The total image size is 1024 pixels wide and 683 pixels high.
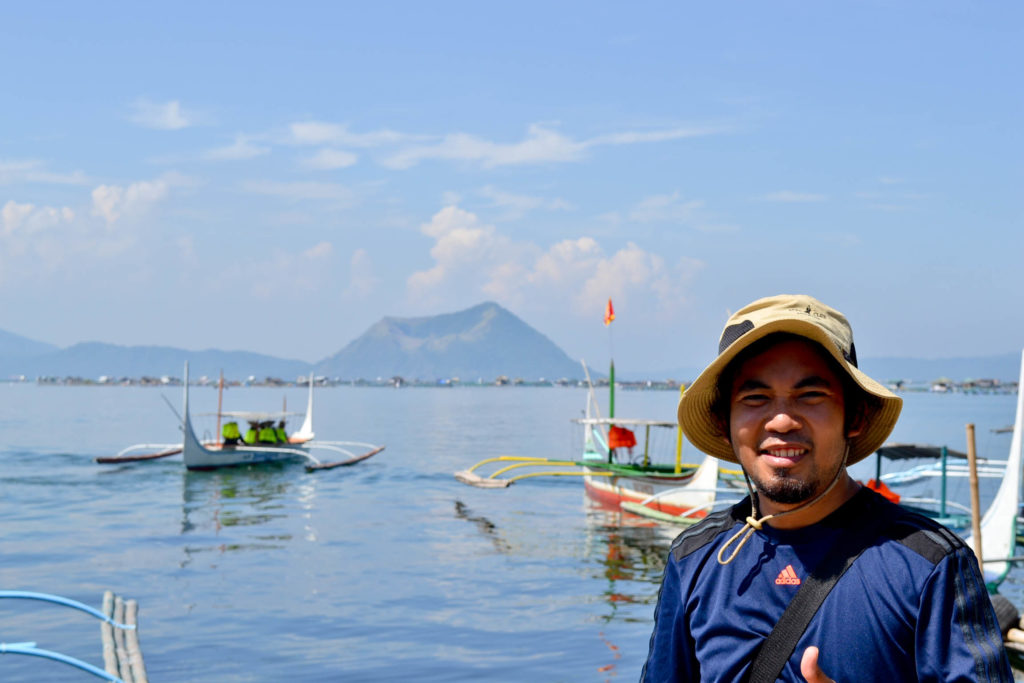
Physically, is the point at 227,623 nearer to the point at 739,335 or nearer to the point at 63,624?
the point at 63,624

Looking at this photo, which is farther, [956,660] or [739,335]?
[739,335]

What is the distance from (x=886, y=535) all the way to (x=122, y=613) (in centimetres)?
1398

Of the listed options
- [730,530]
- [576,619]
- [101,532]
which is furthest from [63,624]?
[730,530]

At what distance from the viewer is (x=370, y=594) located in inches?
750

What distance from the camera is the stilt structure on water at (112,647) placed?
29.0 ft

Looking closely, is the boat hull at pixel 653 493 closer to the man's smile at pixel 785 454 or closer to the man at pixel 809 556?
the man at pixel 809 556

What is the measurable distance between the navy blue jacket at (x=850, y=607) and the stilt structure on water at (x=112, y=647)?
24.3 ft

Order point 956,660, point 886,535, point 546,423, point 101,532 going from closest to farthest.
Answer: point 956,660, point 886,535, point 101,532, point 546,423

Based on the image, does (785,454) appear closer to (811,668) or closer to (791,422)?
(791,422)

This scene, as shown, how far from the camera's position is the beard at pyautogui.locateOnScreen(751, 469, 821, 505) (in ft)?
7.23

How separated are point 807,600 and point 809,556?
0.11 meters

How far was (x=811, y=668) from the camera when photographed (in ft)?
6.52

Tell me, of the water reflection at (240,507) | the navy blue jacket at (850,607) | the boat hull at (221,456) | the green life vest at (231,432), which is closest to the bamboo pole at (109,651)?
the navy blue jacket at (850,607)

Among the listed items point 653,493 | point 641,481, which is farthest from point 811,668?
point 641,481
